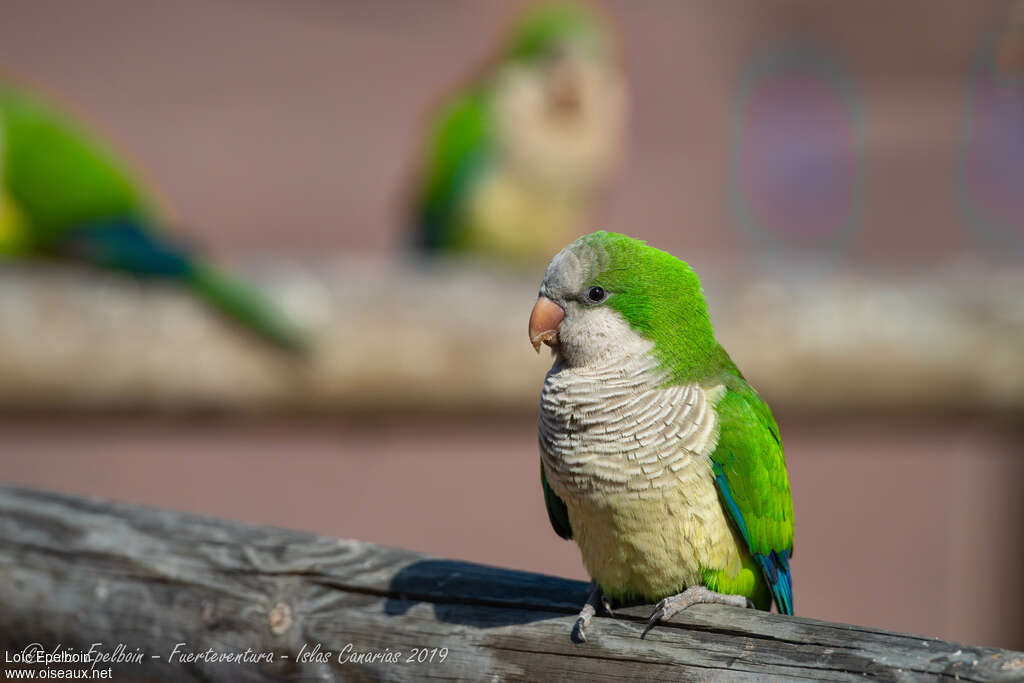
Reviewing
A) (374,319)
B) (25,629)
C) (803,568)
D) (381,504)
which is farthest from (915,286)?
(381,504)

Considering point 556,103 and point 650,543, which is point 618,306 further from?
point 556,103

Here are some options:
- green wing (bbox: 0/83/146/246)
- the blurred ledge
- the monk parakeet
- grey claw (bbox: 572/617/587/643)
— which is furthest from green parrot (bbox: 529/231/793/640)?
the monk parakeet

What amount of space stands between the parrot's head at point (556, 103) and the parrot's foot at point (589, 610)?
2903mm

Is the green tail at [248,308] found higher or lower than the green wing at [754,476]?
higher

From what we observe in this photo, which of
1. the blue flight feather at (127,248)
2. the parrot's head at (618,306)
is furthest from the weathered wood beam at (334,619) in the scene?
the blue flight feather at (127,248)

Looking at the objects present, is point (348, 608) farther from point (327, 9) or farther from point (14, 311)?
point (327, 9)

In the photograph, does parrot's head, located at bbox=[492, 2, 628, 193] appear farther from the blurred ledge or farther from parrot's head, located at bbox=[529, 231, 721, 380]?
parrot's head, located at bbox=[529, 231, 721, 380]

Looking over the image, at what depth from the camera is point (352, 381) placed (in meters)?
3.08

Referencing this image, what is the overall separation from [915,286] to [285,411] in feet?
6.59

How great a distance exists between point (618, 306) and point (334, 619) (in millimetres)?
595

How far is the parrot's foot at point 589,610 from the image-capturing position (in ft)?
4.07

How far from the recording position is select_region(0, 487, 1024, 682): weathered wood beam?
1.12 metres

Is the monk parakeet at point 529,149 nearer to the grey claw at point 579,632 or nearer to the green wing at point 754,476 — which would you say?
the green wing at point 754,476

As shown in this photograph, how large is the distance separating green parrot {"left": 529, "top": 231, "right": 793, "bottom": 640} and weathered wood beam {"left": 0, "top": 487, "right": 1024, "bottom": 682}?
0.07 meters
